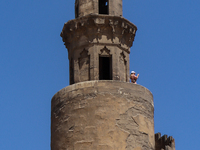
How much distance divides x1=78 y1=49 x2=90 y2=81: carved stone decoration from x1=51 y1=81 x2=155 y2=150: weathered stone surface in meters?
0.86

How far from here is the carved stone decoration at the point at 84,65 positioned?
88.8ft

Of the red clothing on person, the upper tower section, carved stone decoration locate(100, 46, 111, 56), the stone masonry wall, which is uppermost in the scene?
the upper tower section

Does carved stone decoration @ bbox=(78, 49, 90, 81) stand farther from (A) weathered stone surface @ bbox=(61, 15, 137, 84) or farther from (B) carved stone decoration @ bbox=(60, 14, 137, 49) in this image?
(B) carved stone decoration @ bbox=(60, 14, 137, 49)

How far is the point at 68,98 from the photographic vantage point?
1038 inches

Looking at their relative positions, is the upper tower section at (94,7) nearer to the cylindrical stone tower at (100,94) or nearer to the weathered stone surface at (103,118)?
the cylindrical stone tower at (100,94)

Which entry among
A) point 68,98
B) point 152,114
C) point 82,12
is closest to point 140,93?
point 152,114

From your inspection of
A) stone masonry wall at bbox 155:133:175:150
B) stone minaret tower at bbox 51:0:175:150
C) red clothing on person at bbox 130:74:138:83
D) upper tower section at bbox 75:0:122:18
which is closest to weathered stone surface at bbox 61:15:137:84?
stone minaret tower at bbox 51:0:175:150

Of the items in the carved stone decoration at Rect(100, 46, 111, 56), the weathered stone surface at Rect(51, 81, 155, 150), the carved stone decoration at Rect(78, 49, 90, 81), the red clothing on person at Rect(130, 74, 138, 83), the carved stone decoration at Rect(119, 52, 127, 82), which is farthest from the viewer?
the red clothing on person at Rect(130, 74, 138, 83)

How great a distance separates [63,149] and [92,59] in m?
4.03

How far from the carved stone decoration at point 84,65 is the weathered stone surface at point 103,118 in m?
0.86

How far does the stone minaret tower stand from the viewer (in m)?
25.3

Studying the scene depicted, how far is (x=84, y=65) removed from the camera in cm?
2733

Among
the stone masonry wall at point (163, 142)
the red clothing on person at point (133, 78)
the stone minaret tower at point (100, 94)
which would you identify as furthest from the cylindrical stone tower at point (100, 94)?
the stone masonry wall at point (163, 142)

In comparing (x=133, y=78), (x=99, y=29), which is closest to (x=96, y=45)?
(x=99, y=29)
